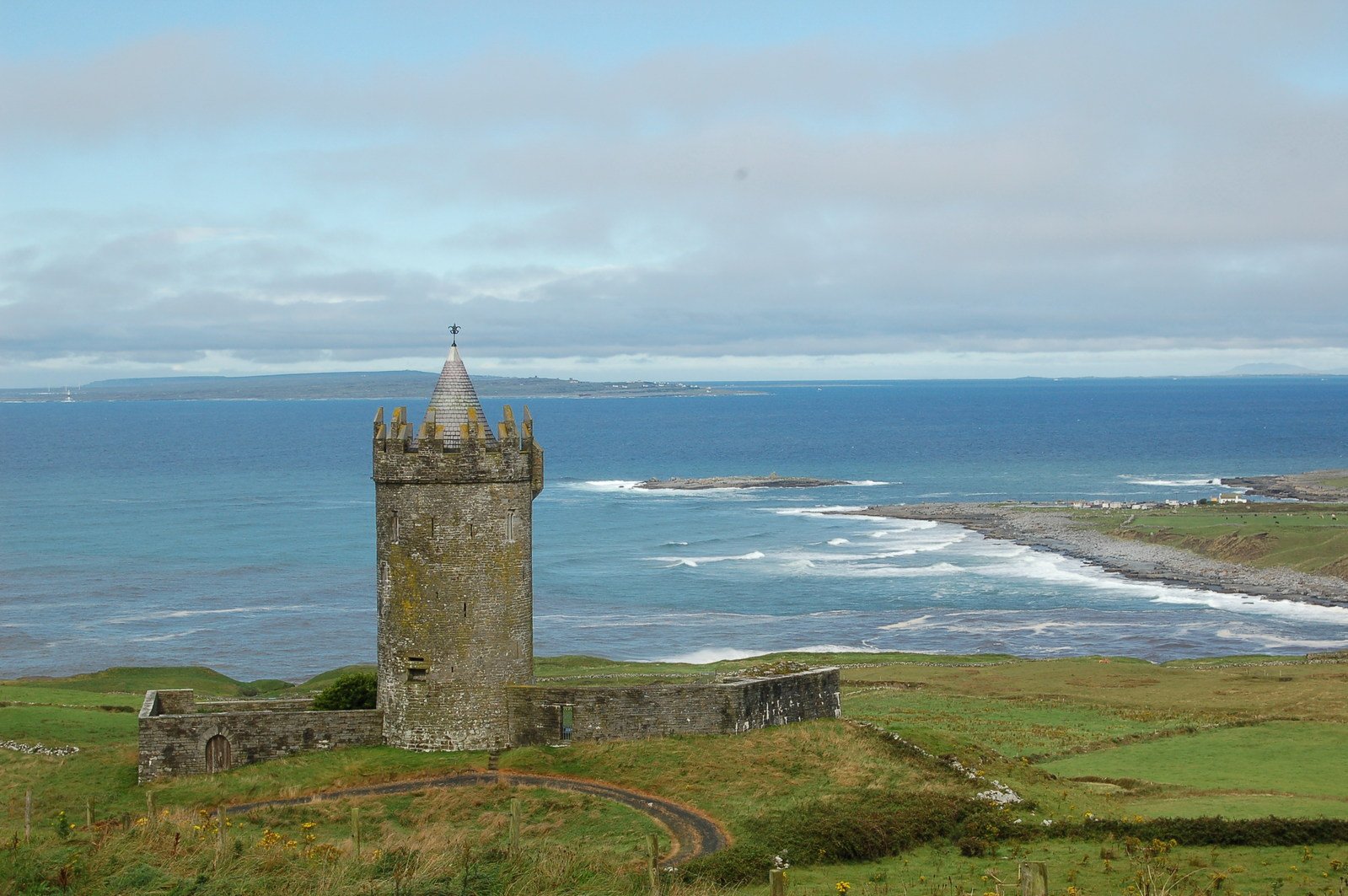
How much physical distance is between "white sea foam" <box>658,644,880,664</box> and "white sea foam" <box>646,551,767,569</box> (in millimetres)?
27591

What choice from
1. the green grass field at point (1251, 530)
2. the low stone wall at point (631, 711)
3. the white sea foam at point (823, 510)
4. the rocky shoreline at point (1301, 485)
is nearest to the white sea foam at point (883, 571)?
the green grass field at point (1251, 530)

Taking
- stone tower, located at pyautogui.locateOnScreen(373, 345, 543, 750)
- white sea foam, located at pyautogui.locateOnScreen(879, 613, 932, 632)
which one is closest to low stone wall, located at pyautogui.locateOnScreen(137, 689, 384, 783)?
stone tower, located at pyautogui.locateOnScreen(373, 345, 543, 750)

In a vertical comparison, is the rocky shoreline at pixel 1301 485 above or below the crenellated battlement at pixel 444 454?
below

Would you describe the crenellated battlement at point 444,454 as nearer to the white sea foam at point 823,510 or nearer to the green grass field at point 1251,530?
the green grass field at point 1251,530

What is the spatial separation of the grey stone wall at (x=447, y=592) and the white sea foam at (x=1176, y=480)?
128m

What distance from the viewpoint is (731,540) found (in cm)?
10688

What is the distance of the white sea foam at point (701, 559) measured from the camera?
95750 millimetres

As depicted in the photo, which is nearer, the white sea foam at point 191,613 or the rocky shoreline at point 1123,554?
the white sea foam at point 191,613

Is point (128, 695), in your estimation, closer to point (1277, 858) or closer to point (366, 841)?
point (366, 841)

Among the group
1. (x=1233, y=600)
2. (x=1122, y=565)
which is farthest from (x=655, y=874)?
(x=1122, y=565)

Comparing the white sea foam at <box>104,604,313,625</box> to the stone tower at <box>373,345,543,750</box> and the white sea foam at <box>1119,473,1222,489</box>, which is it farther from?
the white sea foam at <box>1119,473,1222,489</box>

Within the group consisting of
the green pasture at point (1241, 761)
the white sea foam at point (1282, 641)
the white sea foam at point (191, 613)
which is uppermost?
the green pasture at point (1241, 761)

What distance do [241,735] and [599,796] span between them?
7850 millimetres

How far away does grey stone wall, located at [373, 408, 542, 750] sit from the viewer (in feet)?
88.0
